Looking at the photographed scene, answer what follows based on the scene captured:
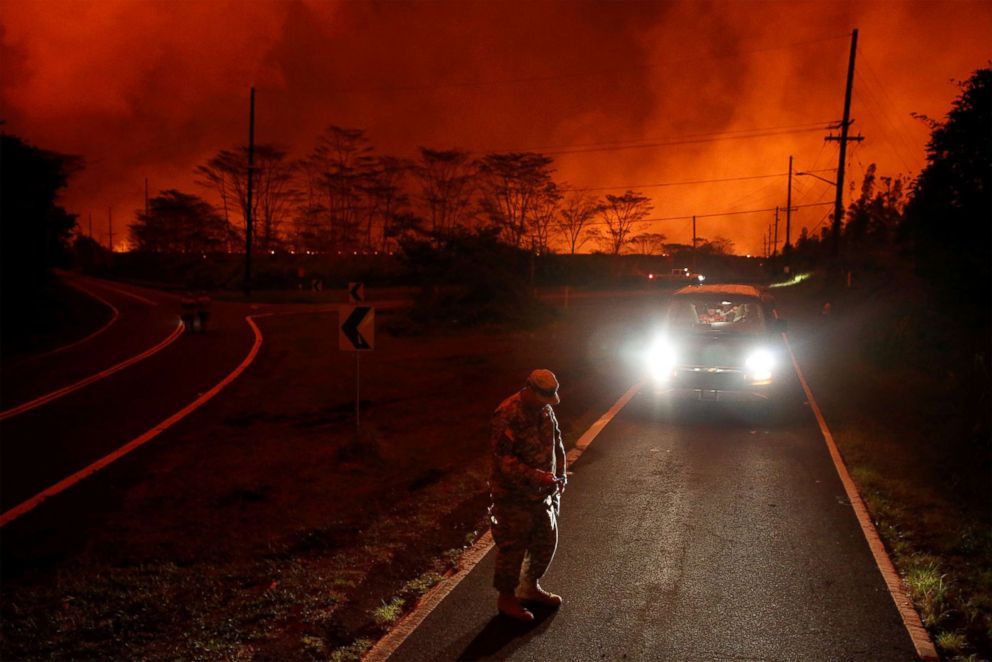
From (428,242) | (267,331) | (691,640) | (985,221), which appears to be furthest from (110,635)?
(428,242)

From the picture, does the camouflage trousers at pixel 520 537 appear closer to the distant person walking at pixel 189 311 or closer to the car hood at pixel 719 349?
the car hood at pixel 719 349

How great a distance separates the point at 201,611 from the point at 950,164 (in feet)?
60.8

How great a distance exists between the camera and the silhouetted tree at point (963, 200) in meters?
17.1

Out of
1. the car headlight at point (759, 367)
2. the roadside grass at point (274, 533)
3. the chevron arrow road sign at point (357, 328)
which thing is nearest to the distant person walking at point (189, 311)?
the roadside grass at point (274, 533)

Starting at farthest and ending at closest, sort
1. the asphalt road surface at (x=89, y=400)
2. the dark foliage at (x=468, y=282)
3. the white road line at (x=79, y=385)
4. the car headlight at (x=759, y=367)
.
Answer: the dark foliage at (x=468, y=282) → the white road line at (x=79, y=385) → the car headlight at (x=759, y=367) → the asphalt road surface at (x=89, y=400)

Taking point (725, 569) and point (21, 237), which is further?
point (21, 237)

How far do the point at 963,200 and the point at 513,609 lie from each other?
55.1 ft

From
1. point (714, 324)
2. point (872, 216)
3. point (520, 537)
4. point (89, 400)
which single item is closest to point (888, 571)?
point (520, 537)

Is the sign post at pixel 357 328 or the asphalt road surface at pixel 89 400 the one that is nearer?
the asphalt road surface at pixel 89 400

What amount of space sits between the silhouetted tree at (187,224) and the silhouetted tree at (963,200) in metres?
87.0

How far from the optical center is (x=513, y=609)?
197 inches

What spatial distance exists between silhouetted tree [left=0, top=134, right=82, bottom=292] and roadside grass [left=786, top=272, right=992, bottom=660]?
1065 inches

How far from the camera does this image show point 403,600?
5445 mm

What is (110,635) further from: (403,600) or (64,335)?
(64,335)
